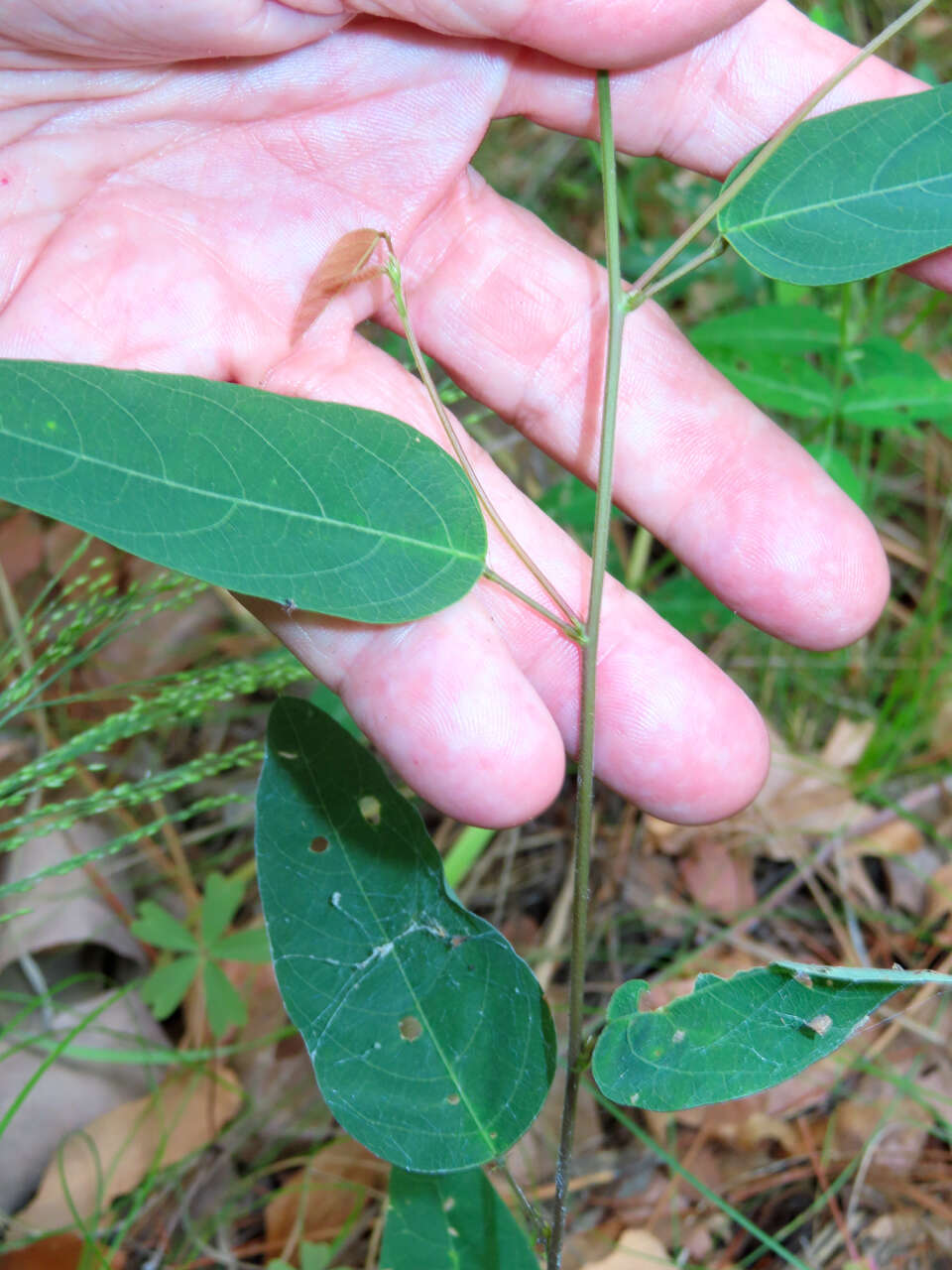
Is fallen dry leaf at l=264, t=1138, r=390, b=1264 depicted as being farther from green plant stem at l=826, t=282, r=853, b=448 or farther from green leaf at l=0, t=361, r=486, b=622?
green plant stem at l=826, t=282, r=853, b=448

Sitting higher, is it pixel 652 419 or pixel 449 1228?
pixel 652 419

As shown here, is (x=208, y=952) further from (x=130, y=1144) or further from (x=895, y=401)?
(x=895, y=401)

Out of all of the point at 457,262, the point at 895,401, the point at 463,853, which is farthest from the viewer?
the point at 463,853

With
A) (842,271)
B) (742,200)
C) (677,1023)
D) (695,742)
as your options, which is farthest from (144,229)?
(677,1023)

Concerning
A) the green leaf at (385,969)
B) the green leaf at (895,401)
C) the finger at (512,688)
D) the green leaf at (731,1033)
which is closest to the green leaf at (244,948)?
the finger at (512,688)

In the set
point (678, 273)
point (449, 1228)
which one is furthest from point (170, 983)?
point (678, 273)
